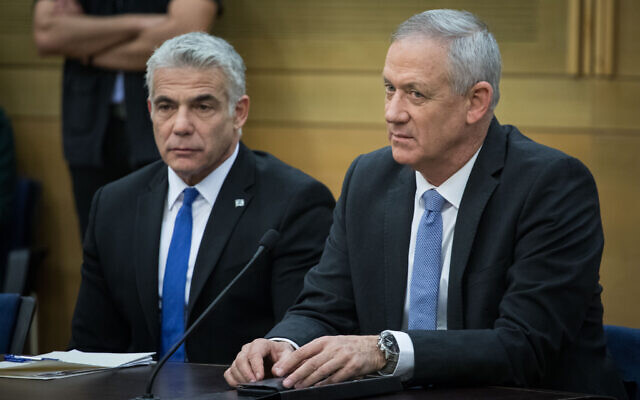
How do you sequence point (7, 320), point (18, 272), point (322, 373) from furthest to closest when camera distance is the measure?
point (18, 272) → point (7, 320) → point (322, 373)

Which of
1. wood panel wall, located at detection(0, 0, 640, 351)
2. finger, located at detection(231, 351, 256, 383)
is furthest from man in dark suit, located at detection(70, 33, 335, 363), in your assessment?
wood panel wall, located at detection(0, 0, 640, 351)

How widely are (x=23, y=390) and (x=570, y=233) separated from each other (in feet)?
4.58

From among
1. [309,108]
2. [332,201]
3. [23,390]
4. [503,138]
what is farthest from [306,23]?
[23,390]

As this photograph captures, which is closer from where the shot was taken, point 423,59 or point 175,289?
point 423,59

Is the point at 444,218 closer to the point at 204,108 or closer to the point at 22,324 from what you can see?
the point at 204,108

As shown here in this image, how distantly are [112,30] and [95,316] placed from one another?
1673mm

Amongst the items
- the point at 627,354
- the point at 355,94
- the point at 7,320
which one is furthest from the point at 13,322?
the point at 355,94

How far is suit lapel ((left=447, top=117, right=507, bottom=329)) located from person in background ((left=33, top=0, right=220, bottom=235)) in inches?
84.2

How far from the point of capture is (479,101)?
2695 mm

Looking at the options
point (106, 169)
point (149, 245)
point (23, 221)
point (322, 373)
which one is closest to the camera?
point (322, 373)

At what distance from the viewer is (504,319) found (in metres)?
2.40

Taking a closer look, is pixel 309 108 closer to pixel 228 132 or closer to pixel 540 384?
pixel 228 132

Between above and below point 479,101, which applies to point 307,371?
below

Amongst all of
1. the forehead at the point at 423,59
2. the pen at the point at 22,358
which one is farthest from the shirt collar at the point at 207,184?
the forehead at the point at 423,59
